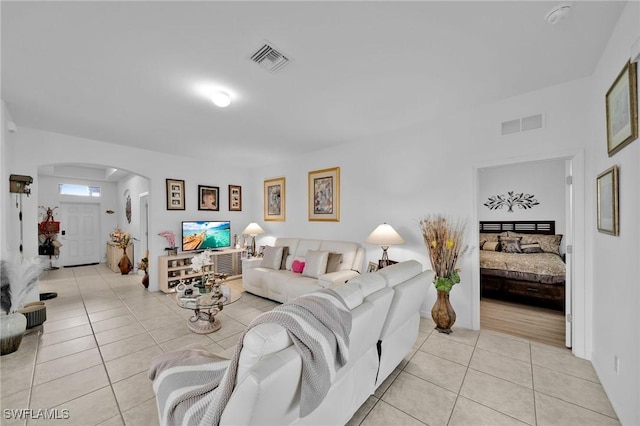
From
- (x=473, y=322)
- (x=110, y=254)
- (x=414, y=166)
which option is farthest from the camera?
(x=110, y=254)

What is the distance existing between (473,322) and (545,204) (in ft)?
12.7

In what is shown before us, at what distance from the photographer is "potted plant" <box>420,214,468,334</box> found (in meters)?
2.90

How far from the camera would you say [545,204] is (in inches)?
205

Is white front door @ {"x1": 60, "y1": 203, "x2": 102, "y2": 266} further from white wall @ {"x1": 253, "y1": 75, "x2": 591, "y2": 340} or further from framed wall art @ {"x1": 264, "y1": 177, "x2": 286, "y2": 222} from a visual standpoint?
white wall @ {"x1": 253, "y1": 75, "x2": 591, "y2": 340}

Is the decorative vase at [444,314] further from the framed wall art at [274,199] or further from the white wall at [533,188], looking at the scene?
the framed wall art at [274,199]

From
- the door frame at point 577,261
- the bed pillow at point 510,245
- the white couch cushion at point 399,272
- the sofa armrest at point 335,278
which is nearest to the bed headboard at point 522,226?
the bed pillow at point 510,245

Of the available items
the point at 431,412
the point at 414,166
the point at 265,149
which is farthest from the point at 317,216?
the point at 431,412

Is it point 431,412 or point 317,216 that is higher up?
point 317,216

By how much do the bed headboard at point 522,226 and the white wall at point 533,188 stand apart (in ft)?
0.25

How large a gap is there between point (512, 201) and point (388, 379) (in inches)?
208

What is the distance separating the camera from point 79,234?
7316 millimetres

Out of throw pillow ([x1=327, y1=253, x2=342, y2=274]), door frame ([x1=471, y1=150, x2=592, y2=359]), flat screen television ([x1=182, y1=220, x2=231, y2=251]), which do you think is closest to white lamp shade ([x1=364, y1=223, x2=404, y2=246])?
throw pillow ([x1=327, y1=253, x2=342, y2=274])

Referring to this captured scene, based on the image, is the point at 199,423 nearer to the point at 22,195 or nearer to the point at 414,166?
the point at 414,166

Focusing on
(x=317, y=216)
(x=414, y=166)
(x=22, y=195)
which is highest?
(x=414, y=166)
